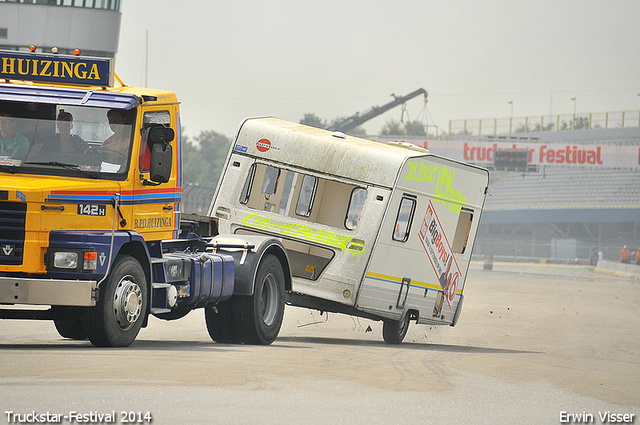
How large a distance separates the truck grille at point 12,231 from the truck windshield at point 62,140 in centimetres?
48

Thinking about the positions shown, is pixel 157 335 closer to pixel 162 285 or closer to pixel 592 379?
pixel 162 285

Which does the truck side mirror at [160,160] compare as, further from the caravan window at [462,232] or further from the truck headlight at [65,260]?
the caravan window at [462,232]

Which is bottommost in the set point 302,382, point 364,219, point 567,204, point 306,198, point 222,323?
point 222,323

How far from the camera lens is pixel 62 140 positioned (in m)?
9.70

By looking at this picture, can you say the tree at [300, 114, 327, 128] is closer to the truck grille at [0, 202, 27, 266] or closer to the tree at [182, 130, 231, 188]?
the tree at [182, 130, 231, 188]

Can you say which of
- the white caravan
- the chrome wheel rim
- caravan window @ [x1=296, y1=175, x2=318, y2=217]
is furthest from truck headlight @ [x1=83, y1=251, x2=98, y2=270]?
caravan window @ [x1=296, y1=175, x2=318, y2=217]

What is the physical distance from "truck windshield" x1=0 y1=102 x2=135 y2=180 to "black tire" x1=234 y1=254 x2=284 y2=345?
3061 mm

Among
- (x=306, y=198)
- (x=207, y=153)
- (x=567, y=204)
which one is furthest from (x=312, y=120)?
(x=306, y=198)

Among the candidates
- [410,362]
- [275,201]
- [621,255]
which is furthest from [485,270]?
[410,362]

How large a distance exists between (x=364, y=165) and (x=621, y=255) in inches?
2075

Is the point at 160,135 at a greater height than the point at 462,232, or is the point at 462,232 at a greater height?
the point at 160,135

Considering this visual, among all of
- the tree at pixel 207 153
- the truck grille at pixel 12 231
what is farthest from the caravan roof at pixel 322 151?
the tree at pixel 207 153

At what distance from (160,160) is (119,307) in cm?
161

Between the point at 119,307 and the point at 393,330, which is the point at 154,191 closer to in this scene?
the point at 119,307
